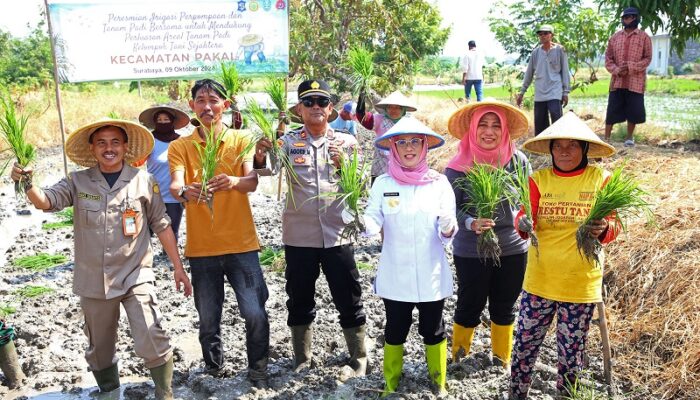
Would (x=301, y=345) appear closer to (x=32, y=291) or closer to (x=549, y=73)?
(x=32, y=291)

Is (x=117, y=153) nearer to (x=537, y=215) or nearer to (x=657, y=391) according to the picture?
(x=537, y=215)

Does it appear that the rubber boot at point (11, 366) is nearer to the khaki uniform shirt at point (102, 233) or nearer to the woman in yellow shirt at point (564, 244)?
the khaki uniform shirt at point (102, 233)

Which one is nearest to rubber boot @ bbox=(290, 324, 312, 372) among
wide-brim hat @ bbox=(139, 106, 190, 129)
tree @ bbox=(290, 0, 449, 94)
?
wide-brim hat @ bbox=(139, 106, 190, 129)

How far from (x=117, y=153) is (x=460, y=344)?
2.37 metres

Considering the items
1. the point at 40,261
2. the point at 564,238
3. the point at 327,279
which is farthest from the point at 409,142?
the point at 40,261

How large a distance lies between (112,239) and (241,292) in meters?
0.83

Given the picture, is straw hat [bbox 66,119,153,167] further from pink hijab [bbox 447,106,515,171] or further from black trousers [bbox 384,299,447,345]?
pink hijab [bbox 447,106,515,171]

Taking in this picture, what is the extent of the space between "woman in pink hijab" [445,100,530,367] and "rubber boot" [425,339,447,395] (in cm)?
42

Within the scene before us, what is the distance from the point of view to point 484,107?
3744mm

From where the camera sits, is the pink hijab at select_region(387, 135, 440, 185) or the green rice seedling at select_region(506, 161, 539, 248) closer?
the green rice seedling at select_region(506, 161, 539, 248)

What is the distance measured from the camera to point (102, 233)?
11.6 ft

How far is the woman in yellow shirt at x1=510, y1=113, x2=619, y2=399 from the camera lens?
10.7 feet

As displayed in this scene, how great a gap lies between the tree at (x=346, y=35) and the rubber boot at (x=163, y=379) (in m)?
5.96

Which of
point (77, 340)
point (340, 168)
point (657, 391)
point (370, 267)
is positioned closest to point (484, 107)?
point (340, 168)
